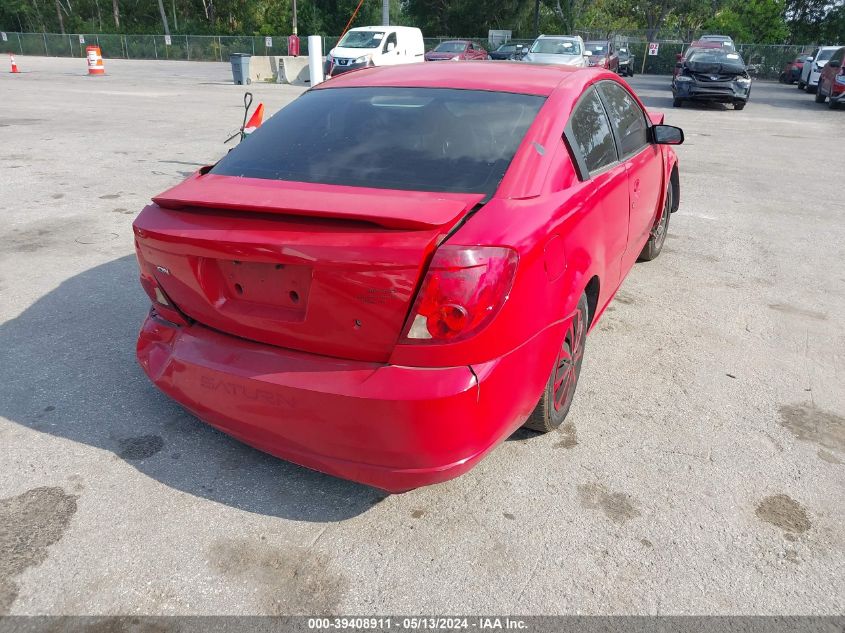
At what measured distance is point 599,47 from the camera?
28.8 meters

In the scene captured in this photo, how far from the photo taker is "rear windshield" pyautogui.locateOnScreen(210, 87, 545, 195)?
107 inches

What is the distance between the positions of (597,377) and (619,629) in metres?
1.76

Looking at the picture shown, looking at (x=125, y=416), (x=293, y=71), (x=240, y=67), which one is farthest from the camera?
(x=293, y=71)

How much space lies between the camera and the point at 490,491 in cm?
276

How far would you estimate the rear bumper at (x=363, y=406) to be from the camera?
2250mm

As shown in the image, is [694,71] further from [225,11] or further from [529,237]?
[225,11]

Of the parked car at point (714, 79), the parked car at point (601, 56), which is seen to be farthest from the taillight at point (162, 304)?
the parked car at point (601, 56)

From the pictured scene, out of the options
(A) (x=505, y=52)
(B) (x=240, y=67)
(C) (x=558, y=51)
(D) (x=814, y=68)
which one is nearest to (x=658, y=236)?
(C) (x=558, y=51)

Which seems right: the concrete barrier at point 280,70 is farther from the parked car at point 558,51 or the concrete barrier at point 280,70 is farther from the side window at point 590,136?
the side window at point 590,136

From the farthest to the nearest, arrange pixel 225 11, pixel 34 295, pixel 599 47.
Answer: pixel 225 11 < pixel 599 47 < pixel 34 295

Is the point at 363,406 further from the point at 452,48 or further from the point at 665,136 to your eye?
the point at 452,48

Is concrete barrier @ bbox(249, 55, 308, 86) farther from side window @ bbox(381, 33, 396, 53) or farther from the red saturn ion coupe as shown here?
the red saturn ion coupe

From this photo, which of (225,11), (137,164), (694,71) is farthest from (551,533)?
(225,11)

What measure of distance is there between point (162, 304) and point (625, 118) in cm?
284
